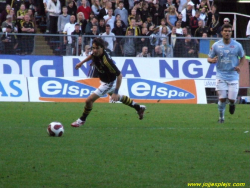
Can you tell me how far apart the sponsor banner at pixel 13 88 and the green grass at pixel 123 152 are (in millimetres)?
4728

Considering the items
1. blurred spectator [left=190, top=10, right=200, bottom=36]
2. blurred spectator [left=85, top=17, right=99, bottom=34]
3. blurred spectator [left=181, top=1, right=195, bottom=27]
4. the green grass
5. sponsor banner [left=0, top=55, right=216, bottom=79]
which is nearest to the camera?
the green grass

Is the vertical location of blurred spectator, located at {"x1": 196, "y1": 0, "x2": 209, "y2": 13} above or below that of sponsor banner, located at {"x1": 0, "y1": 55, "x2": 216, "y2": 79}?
above

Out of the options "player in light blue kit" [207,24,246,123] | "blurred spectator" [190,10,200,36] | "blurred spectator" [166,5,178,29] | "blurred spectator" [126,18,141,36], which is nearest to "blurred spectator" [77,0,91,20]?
"blurred spectator" [126,18,141,36]

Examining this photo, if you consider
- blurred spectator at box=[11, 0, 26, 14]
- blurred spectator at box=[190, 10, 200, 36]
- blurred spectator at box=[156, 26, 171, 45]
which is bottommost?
blurred spectator at box=[156, 26, 171, 45]

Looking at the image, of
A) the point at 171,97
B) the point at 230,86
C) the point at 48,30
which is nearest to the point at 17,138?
the point at 230,86

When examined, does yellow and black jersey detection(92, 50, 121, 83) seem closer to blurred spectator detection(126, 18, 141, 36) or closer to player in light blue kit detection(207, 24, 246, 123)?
player in light blue kit detection(207, 24, 246, 123)

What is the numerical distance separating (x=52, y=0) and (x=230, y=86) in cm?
1208

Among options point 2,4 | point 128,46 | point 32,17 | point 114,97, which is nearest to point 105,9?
point 128,46

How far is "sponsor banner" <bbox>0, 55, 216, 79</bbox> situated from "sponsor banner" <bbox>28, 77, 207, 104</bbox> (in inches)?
43.1

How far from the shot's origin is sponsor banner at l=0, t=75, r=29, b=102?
829 inches

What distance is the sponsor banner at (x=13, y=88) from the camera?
21062 millimetres

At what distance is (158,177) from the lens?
762cm

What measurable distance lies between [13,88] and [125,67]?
4.70m

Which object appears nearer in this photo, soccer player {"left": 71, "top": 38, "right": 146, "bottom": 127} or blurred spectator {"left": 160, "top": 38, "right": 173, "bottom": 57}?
soccer player {"left": 71, "top": 38, "right": 146, "bottom": 127}
